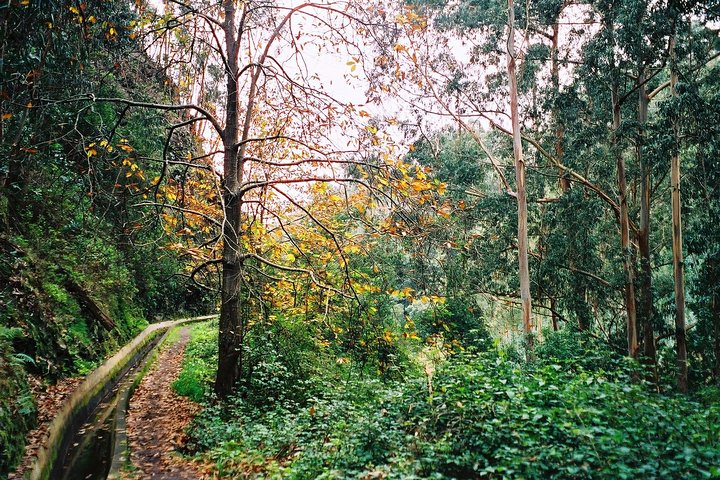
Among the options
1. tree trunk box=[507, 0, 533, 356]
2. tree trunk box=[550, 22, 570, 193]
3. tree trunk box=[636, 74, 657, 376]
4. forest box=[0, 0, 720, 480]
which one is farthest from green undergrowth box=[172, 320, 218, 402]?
tree trunk box=[636, 74, 657, 376]

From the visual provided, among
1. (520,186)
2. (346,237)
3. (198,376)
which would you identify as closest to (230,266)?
(346,237)

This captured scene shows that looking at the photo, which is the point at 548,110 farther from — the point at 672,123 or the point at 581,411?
the point at 581,411

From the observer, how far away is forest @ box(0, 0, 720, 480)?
16.4ft

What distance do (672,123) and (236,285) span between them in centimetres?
1112

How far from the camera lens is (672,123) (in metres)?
11.5

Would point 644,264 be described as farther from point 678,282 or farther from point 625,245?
point 678,282

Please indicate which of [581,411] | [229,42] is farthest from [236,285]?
[581,411]

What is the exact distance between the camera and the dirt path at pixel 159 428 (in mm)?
5914

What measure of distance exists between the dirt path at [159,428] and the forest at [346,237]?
61 mm

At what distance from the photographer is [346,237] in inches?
308

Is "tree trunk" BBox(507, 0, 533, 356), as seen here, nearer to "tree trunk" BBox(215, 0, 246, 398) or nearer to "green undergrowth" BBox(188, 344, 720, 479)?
"green undergrowth" BBox(188, 344, 720, 479)

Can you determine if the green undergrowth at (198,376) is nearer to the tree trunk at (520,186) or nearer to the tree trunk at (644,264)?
the tree trunk at (520,186)

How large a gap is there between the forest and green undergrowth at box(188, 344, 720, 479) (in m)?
0.04

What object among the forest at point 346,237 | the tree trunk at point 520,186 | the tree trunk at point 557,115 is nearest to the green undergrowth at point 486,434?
the forest at point 346,237
